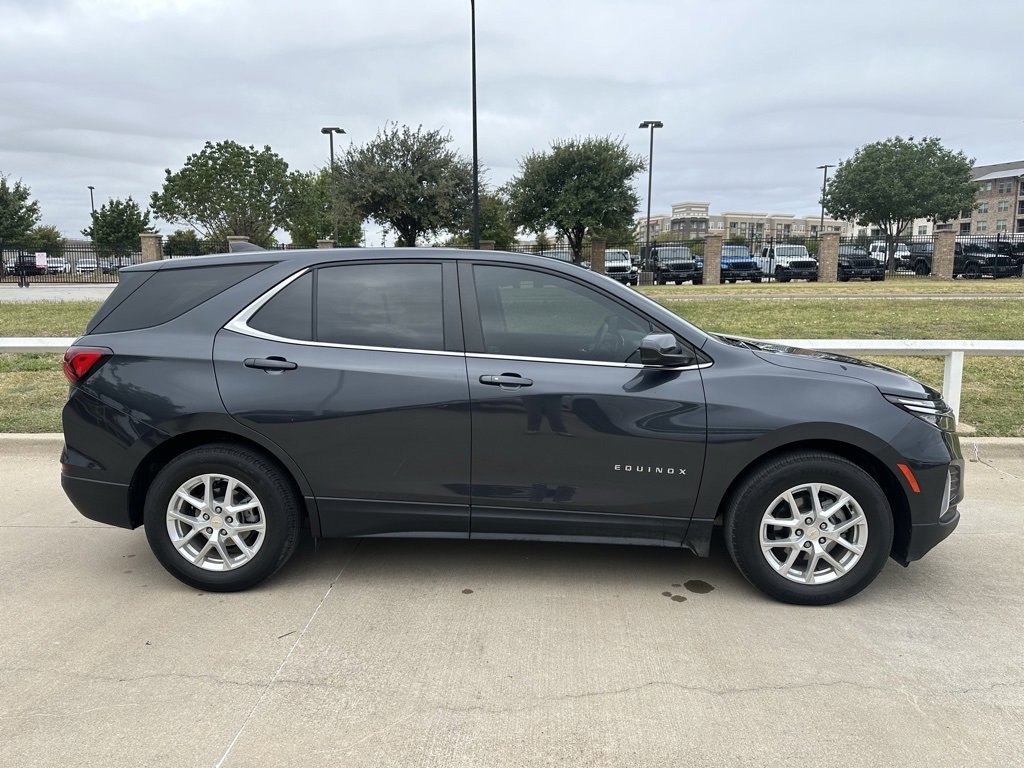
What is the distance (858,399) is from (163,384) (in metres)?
3.39

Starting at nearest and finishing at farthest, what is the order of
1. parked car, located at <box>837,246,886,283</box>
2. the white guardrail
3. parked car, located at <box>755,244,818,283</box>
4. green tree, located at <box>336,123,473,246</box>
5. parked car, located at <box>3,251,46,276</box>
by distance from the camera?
the white guardrail
green tree, located at <box>336,123,473,246</box>
parked car, located at <box>755,244,818,283</box>
parked car, located at <box>837,246,886,283</box>
parked car, located at <box>3,251,46,276</box>

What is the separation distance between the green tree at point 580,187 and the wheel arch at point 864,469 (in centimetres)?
3108

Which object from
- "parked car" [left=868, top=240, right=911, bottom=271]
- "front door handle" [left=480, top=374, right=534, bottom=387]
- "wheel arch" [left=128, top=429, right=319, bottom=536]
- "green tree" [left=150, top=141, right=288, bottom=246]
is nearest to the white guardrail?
"wheel arch" [left=128, top=429, right=319, bottom=536]

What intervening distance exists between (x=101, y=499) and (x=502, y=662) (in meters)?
2.24

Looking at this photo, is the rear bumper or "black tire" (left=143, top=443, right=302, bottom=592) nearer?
"black tire" (left=143, top=443, right=302, bottom=592)

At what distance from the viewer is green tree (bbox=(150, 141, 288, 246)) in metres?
45.0

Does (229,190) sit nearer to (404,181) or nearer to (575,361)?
(404,181)

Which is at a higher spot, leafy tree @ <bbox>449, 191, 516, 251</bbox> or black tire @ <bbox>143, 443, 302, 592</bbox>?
leafy tree @ <bbox>449, 191, 516, 251</bbox>

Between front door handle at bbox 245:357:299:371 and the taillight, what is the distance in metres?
0.76

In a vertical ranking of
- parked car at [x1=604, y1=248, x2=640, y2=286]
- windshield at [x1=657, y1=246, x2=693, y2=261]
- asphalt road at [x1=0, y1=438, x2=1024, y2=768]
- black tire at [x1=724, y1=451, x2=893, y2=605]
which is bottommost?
asphalt road at [x1=0, y1=438, x2=1024, y2=768]

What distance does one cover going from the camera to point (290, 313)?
382 cm

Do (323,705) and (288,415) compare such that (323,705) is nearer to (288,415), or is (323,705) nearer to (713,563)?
(288,415)

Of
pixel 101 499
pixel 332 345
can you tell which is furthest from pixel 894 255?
pixel 101 499

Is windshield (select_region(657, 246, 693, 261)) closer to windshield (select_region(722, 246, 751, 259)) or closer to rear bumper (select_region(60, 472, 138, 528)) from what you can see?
windshield (select_region(722, 246, 751, 259))
